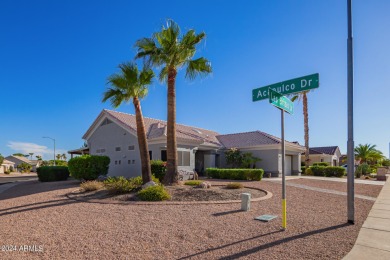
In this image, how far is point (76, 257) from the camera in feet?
14.9

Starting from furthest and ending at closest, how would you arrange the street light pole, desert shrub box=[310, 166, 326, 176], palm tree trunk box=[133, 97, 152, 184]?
1. desert shrub box=[310, 166, 326, 176]
2. palm tree trunk box=[133, 97, 152, 184]
3. the street light pole

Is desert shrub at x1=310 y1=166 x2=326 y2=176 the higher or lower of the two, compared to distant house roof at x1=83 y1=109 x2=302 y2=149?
lower

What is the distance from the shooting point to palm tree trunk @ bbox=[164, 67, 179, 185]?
13.3 meters

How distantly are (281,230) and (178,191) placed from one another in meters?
6.10

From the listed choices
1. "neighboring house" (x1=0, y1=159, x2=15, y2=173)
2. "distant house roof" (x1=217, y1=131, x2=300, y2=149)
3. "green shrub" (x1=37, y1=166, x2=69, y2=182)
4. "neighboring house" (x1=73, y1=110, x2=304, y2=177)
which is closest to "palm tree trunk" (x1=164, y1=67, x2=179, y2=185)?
"neighboring house" (x1=73, y1=110, x2=304, y2=177)

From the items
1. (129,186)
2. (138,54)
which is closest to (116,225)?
(129,186)

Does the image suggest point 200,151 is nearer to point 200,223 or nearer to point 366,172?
point 200,223

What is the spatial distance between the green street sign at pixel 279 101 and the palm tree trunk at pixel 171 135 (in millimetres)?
8159

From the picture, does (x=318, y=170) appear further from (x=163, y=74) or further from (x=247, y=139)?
(x=163, y=74)

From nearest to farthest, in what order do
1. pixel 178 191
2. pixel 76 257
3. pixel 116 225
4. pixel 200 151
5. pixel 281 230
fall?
pixel 76 257, pixel 281 230, pixel 116 225, pixel 178 191, pixel 200 151

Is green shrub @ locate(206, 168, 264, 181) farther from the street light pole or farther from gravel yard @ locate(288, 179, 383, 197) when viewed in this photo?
the street light pole

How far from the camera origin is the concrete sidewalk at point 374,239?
467cm

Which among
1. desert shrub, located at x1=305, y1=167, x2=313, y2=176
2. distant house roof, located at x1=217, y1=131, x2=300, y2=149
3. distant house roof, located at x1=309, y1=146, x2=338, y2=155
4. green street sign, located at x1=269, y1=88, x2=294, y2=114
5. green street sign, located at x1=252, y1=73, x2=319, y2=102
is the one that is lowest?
desert shrub, located at x1=305, y1=167, x2=313, y2=176

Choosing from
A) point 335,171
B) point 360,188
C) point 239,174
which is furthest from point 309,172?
point 360,188
